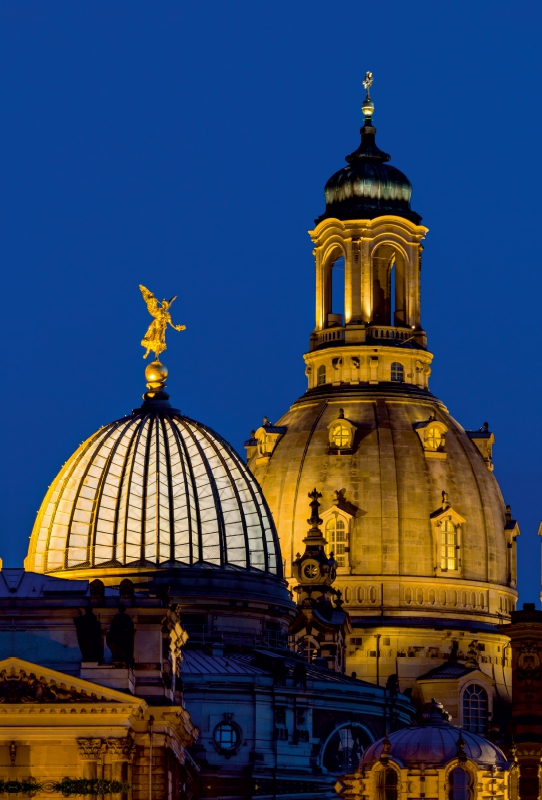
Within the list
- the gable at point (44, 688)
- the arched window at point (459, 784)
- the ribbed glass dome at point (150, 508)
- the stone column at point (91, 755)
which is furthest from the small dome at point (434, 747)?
the gable at point (44, 688)

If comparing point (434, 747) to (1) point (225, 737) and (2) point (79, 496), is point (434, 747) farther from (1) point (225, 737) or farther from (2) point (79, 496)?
(2) point (79, 496)

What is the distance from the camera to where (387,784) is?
16525 centimetres

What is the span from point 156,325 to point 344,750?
2461cm

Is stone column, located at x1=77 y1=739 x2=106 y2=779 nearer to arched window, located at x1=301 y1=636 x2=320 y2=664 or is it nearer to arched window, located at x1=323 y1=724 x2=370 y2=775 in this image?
arched window, located at x1=323 y1=724 x2=370 y2=775

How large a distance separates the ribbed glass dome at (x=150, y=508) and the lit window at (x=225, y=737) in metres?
8.68

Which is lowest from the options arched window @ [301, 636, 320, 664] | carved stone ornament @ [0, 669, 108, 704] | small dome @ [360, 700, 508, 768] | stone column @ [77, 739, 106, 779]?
stone column @ [77, 739, 106, 779]

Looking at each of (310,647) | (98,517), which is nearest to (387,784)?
(98,517)

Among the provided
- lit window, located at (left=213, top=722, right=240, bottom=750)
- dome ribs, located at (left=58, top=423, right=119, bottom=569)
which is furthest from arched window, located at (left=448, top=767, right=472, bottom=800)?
dome ribs, located at (left=58, top=423, right=119, bottom=569)

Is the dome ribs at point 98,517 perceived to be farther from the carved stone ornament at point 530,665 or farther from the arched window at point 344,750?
the carved stone ornament at point 530,665

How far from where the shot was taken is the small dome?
164875mm

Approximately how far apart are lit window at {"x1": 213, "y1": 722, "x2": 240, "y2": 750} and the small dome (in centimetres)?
1150

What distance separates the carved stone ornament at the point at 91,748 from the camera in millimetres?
141250

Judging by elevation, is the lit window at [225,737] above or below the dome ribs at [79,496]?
below

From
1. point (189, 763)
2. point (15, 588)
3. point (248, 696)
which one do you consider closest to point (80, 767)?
point (15, 588)
